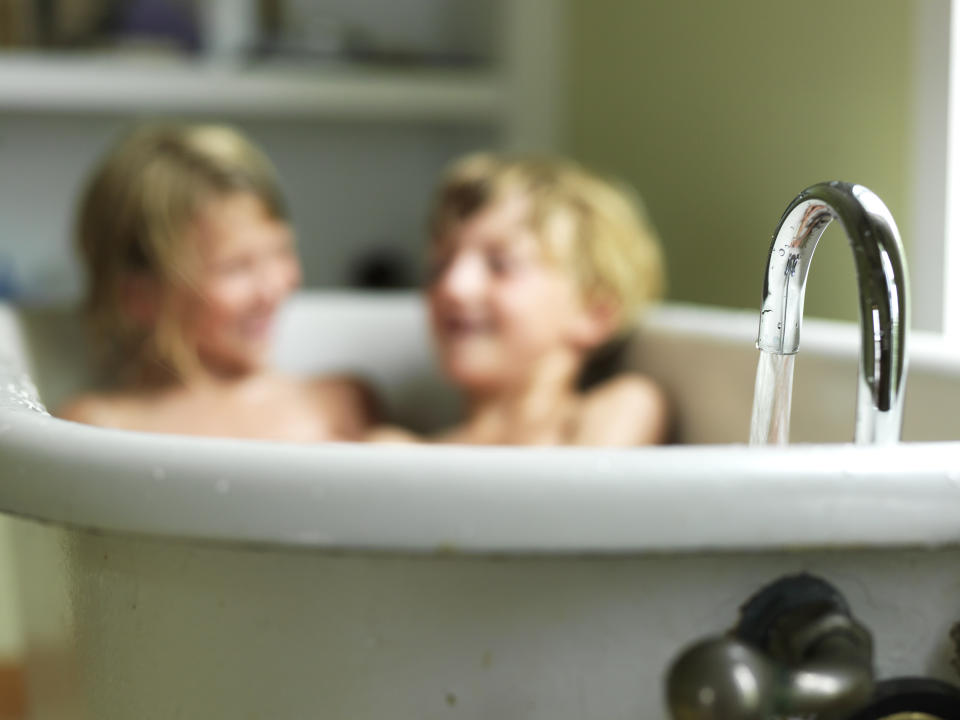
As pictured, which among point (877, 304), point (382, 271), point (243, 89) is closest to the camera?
point (877, 304)

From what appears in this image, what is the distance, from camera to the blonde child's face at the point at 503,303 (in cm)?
135

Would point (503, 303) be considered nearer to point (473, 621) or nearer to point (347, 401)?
point (347, 401)

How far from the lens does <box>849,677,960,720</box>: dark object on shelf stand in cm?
51

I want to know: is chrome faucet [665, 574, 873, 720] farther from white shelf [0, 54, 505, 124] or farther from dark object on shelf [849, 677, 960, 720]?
white shelf [0, 54, 505, 124]

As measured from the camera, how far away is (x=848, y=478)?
47cm

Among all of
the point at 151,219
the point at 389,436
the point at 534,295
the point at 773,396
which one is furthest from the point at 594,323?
the point at 773,396

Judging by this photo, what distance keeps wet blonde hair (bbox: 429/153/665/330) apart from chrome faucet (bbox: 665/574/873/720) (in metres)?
0.89

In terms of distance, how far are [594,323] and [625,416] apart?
0.57 ft

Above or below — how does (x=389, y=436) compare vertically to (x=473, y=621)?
below

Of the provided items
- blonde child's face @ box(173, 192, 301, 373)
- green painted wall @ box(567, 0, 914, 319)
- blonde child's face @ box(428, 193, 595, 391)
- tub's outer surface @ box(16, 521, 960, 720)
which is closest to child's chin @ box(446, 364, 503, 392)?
blonde child's face @ box(428, 193, 595, 391)

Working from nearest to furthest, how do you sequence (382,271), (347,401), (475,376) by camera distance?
(475,376) < (347,401) < (382,271)

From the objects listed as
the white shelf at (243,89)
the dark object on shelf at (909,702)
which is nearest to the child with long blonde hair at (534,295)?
the white shelf at (243,89)

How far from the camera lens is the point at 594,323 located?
1.41 metres

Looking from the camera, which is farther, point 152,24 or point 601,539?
point 152,24
